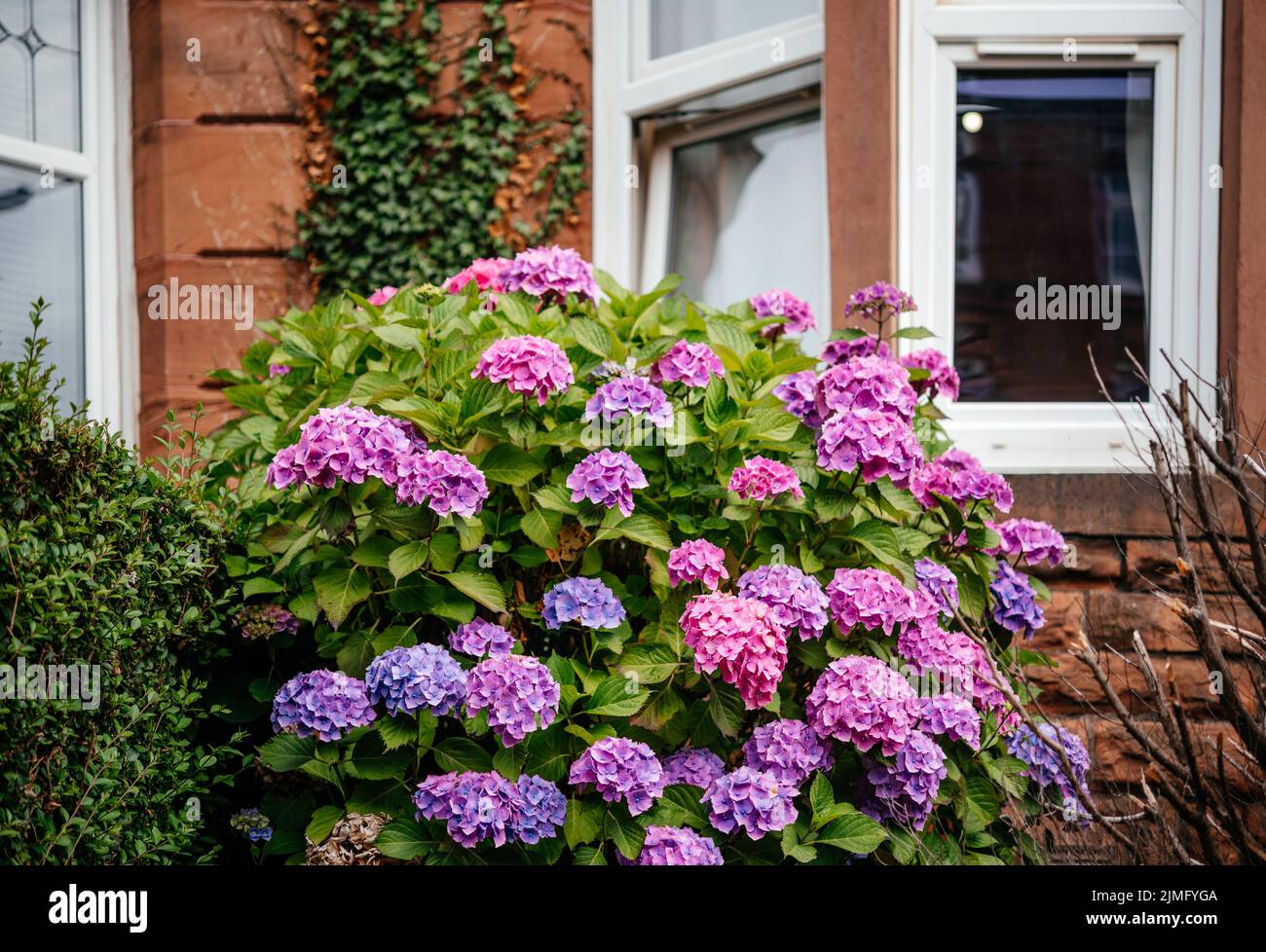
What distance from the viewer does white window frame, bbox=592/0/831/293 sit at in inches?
161

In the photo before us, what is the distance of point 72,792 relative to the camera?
6.14ft

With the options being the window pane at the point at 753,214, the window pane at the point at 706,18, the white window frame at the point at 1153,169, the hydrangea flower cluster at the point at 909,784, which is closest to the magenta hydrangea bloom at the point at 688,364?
the hydrangea flower cluster at the point at 909,784

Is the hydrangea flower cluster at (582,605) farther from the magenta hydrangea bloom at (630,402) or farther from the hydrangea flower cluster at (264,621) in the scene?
the hydrangea flower cluster at (264,621)

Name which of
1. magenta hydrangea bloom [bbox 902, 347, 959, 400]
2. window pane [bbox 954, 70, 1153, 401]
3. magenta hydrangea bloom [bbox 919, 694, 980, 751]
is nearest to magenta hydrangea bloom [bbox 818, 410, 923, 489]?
magenta hydrangea bloom [bbox 919, 694, 980, 751]

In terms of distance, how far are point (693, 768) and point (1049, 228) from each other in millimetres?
→ 2370

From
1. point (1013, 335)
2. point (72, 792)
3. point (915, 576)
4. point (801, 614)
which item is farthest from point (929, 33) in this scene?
point (72, 792)

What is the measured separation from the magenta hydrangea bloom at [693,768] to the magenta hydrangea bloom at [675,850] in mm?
126

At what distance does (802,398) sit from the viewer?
8.07 feet

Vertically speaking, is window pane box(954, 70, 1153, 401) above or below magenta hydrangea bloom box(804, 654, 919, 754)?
above

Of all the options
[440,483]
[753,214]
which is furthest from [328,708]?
[753,214]

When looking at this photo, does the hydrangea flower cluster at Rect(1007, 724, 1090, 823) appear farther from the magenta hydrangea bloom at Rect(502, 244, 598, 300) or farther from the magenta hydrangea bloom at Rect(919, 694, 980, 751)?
the magenta hydrangea bloom at Rect(502, 244, 598, 300)

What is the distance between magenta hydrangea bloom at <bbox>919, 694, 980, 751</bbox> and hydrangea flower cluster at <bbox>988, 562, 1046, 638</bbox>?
0.47 m
